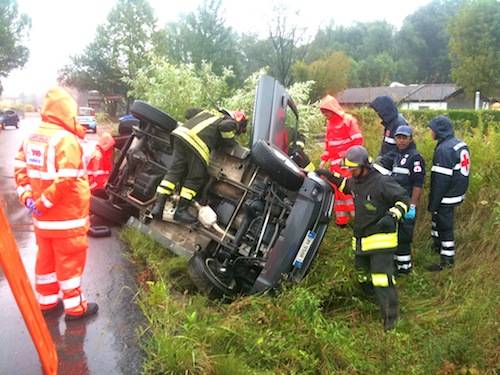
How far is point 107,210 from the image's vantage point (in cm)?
579

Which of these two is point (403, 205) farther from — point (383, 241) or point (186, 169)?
point (186, 169)

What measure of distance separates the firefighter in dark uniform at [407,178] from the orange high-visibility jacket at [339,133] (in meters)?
1.03

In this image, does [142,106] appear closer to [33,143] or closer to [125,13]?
[33,143]

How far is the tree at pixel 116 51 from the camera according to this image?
144 ft

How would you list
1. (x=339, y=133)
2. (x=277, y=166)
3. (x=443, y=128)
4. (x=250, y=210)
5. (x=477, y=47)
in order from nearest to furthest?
1. (x=277, y=166)
2. (x=250, y=210)
3. (x=443, y=128)
4. (x=339, y=133)
5. (x=477, y=47)

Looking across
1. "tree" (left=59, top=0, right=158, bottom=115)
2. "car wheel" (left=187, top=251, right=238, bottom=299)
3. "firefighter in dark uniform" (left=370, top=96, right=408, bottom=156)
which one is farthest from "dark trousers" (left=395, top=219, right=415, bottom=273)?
"tree" (left=59, top=0, right=158, bottom=115)

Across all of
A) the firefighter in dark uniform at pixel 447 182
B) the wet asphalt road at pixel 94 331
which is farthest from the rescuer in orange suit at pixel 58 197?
the firefighter in dark uniform at pixel 447 182

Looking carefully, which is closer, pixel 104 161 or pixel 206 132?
pixel 206 132

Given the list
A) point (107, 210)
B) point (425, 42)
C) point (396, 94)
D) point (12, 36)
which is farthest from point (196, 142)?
point (425, 42)

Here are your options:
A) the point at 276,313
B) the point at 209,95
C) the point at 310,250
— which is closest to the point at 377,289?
the point at 310,250

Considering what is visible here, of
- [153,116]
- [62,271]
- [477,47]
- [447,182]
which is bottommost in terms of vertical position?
[62,271]

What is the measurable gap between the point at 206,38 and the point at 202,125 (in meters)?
36.4

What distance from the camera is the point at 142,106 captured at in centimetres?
494

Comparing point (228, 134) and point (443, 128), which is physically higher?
point (228, 134)
